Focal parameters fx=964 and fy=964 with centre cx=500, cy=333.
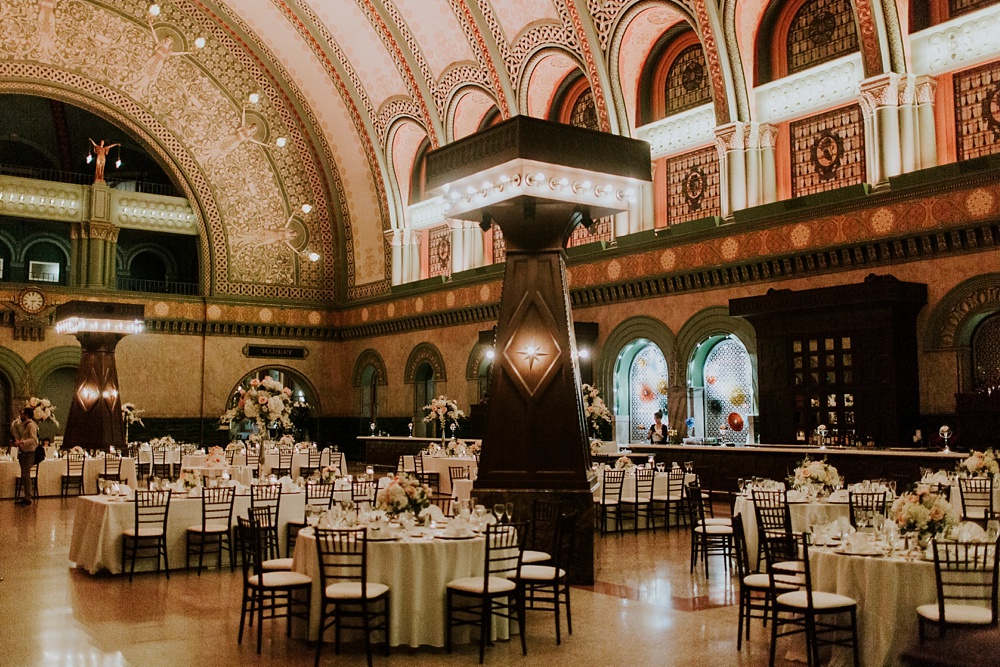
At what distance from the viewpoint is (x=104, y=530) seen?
8906 mm

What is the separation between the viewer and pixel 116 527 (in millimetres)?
8992

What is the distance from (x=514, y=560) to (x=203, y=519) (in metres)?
3.83

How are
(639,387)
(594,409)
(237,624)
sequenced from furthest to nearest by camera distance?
(639,387) → (594,409) → (237,624)

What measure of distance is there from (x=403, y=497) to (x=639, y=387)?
13.0 m

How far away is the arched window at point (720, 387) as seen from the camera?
1700 centimetres

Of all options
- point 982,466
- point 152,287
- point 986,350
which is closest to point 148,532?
point 982,466

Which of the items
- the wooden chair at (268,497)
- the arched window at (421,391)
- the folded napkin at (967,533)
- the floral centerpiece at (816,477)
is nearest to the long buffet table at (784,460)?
the floral centerpiece at (816,477)

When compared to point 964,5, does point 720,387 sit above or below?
below

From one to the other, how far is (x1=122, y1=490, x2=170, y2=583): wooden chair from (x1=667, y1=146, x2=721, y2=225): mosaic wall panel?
11.4 meters

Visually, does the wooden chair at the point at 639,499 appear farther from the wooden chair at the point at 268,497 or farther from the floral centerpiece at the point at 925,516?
the floral centerpiece at the point at 925,516

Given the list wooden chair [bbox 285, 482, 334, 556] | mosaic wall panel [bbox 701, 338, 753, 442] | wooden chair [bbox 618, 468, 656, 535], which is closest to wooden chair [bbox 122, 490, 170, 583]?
wooden chair [bbox 285, 482, 334, 556]

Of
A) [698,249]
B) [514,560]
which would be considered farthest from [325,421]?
[514,560]

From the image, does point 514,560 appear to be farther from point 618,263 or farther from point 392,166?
point 392,166

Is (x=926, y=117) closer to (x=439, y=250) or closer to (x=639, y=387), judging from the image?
(x=639, y=387)
